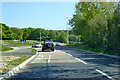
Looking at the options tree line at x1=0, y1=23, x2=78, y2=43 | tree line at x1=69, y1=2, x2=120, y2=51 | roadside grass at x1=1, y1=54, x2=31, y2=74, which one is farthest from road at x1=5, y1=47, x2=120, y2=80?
tree line at x1=0, y1=23, x2=78, y2=43

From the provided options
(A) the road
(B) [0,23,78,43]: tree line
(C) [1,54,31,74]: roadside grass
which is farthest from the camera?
(B) [0,23,78,43]: tree line

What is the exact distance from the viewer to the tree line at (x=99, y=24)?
21906 mm

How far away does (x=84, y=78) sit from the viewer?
8.13 meters

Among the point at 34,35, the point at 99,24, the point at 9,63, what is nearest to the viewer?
the point at 9,63

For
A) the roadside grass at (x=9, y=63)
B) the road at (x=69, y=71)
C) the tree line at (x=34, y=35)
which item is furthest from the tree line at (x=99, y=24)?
the tree line at (x=34, y=35)

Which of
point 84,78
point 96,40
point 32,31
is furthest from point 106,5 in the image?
point 32,31

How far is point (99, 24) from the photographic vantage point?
94.1 ft

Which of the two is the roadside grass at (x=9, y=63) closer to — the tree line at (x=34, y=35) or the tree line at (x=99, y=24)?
the tree line at (x=99, y=24)

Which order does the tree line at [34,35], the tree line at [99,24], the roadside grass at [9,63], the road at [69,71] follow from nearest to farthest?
the road at [69,71]
the roadside grass at [9,63]
the tree line at [99,24]
the tree line at [34,35]

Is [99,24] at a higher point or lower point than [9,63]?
higher

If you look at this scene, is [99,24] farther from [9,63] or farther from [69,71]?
[69,71]

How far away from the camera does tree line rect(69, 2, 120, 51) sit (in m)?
21.9

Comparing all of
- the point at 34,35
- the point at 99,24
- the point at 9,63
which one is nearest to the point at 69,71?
the point at 9,63

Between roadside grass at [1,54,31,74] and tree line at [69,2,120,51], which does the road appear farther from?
tree line at [69,2,120,51]
